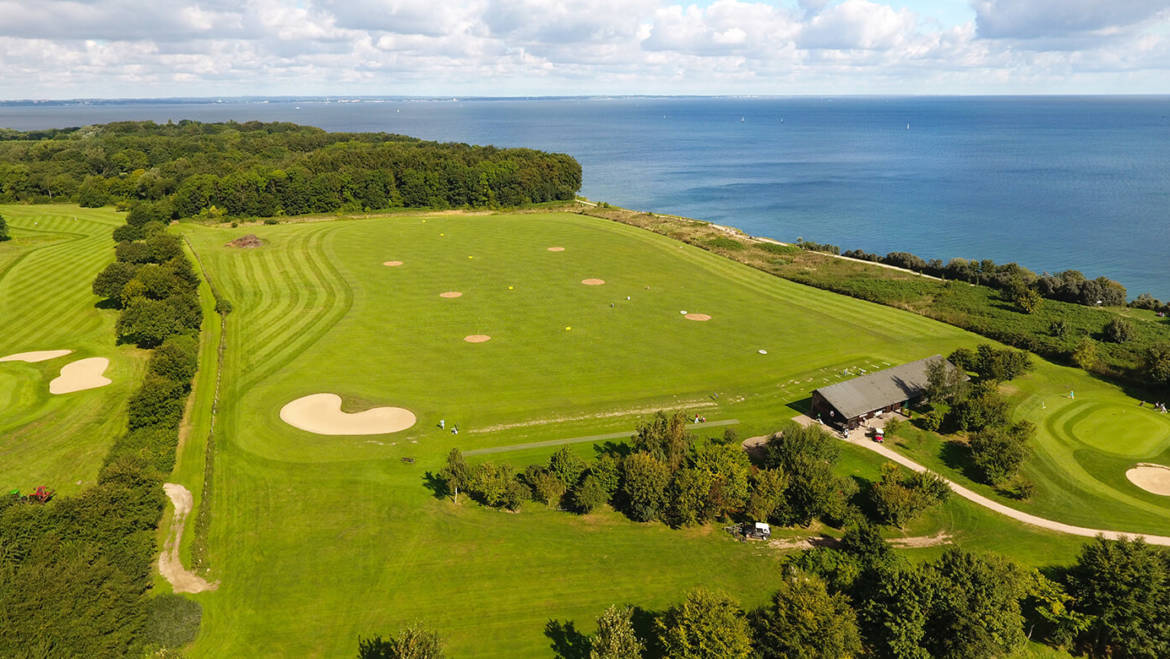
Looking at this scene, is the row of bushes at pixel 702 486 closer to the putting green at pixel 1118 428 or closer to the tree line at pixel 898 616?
the tree line at pixel 898 616

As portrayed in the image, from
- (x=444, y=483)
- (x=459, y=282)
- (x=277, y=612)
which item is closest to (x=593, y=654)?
(x=277, y=612)

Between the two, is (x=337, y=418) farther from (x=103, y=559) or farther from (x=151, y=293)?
(x=151, y=293)

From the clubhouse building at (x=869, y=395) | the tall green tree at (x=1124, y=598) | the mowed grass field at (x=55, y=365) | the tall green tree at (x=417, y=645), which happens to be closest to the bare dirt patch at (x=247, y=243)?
the mowed grass field at (x=55, y=365)

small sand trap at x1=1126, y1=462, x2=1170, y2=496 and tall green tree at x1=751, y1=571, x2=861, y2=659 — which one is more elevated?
tall green tree at x1=751, y1=571, x2=861, y2=659

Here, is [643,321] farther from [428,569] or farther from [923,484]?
[428,569]

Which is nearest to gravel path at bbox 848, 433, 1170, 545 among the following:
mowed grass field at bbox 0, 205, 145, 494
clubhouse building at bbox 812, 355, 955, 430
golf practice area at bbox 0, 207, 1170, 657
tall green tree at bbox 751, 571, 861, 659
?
golf practice area at bbox 0, 207, 1170, 657

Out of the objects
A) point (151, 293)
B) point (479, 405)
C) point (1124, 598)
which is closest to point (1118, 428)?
point (1124, 598)

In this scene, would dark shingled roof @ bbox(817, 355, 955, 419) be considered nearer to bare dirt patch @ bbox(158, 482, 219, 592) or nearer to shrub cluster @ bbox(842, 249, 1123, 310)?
shrub cluster @ bbox(842, 249, 1123, 310)
